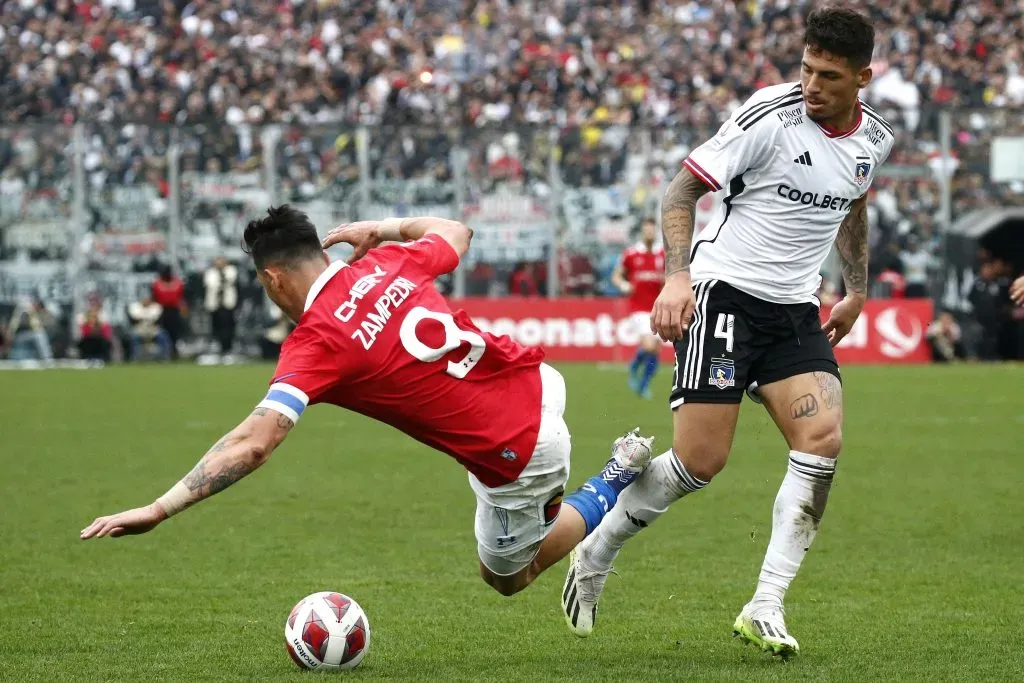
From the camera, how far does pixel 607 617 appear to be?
21.2 feet

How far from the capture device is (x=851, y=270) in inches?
256

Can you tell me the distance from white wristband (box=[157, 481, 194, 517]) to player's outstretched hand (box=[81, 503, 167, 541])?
0.03 m

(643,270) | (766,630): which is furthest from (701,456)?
(643,270)

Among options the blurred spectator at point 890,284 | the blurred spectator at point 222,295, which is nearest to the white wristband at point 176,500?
the blurred spectator at point 222,295

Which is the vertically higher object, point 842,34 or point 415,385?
point 842,34

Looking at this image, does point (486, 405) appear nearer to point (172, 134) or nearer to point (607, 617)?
point (607, 617)

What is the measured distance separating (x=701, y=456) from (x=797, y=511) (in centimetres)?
41

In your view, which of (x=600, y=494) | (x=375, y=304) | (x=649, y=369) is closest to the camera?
(x=375, y=304)

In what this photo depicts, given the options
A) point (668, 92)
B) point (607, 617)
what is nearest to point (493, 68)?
point (668, 92)

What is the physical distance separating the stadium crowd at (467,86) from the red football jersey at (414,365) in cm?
2090

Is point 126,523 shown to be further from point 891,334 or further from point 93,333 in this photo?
point 93,333

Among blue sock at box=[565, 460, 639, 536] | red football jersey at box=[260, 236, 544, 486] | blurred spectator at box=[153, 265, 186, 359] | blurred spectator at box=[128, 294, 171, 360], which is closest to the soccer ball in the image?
red football jersey at box=[260, 236, 544, 486]

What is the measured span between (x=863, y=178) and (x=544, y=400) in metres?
1.56

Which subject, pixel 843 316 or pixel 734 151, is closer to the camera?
pixel 734 151
